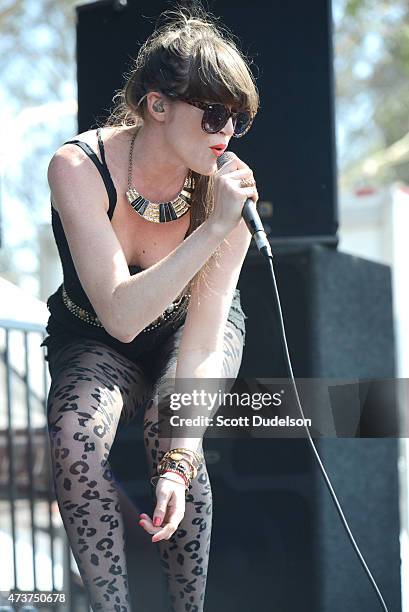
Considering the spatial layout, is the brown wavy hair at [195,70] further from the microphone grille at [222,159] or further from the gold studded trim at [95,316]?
the gold studded trim at [95,316]

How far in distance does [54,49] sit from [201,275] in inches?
291

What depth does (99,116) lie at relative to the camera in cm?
197

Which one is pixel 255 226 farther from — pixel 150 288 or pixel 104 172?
pixel 104 172

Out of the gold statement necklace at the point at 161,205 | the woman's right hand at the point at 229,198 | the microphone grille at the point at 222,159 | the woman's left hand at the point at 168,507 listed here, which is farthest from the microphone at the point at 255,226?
the woman's left hand at the point at 168,507

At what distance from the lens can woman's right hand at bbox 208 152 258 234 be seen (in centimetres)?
124

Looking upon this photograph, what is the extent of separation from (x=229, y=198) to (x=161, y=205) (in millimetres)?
234

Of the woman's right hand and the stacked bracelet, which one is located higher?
the woman's right hand

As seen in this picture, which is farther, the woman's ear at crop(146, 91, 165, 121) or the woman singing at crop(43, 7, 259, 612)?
the woman's ear at crop(146, 91, 165, 121)

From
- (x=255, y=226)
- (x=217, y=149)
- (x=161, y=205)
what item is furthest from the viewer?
(x=161, y=205)

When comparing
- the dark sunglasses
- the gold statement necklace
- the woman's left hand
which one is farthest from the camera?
the gold statement necklace

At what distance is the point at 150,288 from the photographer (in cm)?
125

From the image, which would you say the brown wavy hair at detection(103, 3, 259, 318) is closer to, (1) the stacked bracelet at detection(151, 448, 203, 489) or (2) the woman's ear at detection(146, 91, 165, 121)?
(2) the woman's ear at detection(146, 91, 165, 121)

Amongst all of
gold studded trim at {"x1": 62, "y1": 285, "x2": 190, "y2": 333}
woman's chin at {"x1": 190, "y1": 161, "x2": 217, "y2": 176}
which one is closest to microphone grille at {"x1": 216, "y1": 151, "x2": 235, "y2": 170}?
woman's chin at {"x1": 190, "y1": 161, "x2": 217, "y2": 176}

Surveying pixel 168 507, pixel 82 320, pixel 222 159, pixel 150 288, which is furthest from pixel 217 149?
pixel 168 507
